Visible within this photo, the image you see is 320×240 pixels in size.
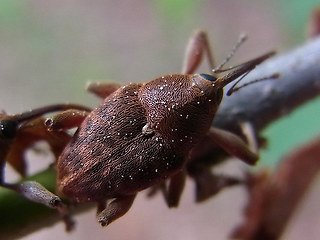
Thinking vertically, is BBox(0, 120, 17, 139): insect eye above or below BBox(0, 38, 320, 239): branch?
above

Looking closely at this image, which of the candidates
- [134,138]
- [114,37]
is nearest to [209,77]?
[134,138]

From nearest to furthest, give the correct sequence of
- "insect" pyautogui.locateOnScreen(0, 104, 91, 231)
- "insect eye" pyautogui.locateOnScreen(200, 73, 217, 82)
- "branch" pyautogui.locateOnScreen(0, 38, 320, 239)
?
"insect" pyautogui.locateOnScreen(0, 104, 91, 231) < "insect eye" pyautogui.locateOnScreen(200, 73, 217, 82) < "branch" pyautogui.locateOnScreen(0, 38, 320, 239)

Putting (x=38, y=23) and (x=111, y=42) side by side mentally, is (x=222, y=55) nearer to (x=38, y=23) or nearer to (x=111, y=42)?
(x=111, y=42)

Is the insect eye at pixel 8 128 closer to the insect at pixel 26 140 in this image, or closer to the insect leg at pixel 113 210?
the insect at pixel 26 140

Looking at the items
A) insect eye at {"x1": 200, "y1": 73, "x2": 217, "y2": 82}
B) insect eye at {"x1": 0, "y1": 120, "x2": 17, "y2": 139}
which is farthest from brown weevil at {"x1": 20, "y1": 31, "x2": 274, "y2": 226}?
insect eye at {"x1": 0, "y1": 120, "x2": 17, "y2": 139}

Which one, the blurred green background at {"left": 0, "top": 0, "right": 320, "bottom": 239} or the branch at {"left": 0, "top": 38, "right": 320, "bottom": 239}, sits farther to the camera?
the blurred green background at {"left": 0, "top": 0, "right": 320, "bottom": 239}

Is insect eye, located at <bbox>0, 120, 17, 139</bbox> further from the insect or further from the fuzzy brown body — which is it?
the fuzzy brown body

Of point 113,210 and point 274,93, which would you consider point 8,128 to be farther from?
point 274,93

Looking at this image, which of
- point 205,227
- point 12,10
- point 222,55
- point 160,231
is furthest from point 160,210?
point 12,10
